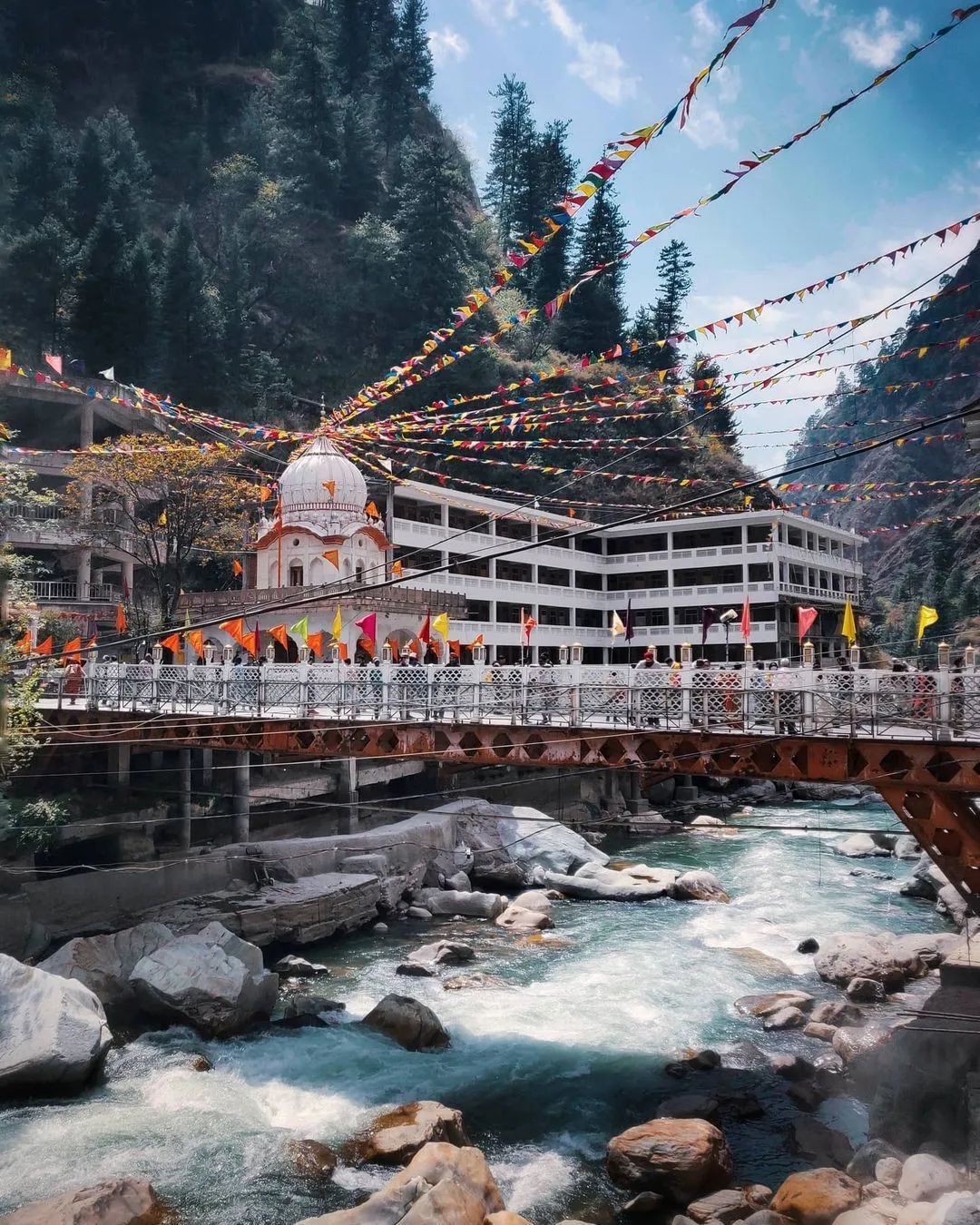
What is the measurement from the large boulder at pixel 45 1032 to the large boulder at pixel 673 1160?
848cm

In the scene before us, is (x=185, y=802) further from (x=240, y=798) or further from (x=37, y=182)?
(x=37, y=182)

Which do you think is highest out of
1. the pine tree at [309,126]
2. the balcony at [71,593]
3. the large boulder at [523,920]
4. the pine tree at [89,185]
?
the pine tree at [309,126]

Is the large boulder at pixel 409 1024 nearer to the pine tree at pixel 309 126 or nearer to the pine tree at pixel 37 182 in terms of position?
the pine tree at pixel 37 182

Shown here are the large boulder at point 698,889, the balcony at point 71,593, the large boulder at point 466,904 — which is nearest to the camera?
the large boulder at point 466,904

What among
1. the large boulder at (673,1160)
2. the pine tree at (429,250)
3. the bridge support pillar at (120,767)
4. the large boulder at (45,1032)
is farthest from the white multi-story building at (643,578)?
the large boulder at (673,1160)

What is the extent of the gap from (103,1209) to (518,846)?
19.2 meters

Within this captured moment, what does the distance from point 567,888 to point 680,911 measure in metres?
3.46

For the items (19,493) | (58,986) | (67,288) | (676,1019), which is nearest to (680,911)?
(676,1019)

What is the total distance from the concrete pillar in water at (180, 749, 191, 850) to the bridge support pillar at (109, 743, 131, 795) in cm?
147

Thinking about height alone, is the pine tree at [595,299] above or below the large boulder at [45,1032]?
above

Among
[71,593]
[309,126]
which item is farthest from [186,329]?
[309,126]

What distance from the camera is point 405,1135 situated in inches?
523

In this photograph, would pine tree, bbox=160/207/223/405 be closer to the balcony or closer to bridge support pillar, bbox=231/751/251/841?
the balcony

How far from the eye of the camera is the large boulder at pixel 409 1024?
1686 centimetres
